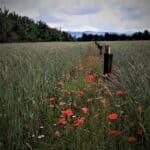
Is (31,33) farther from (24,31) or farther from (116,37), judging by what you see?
(116,37)

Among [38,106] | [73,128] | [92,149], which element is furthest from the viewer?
[38,106]

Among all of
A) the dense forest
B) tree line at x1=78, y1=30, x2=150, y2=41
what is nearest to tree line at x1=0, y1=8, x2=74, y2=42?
the dense forest

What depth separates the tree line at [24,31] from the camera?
45.4 m

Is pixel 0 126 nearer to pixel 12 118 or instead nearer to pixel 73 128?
pixel 12 118

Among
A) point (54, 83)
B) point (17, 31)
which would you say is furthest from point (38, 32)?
point (54, 83)

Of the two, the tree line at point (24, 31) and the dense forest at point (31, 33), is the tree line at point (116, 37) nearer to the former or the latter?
the dense forest at point (31, 33)

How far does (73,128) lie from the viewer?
2314 millimetres

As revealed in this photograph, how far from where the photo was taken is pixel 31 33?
201 ft

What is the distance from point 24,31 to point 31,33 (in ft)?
15.7

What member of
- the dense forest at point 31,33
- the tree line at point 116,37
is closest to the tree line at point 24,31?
the dense forest at point 31,33

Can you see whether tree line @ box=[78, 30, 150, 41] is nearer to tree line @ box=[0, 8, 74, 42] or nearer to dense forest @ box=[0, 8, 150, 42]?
dense forest @ box=[0, 8, 150, 42]

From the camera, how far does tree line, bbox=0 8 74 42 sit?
4541 cm

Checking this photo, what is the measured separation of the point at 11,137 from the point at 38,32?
6617 centimetres

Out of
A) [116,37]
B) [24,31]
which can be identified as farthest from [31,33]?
[116,37]
